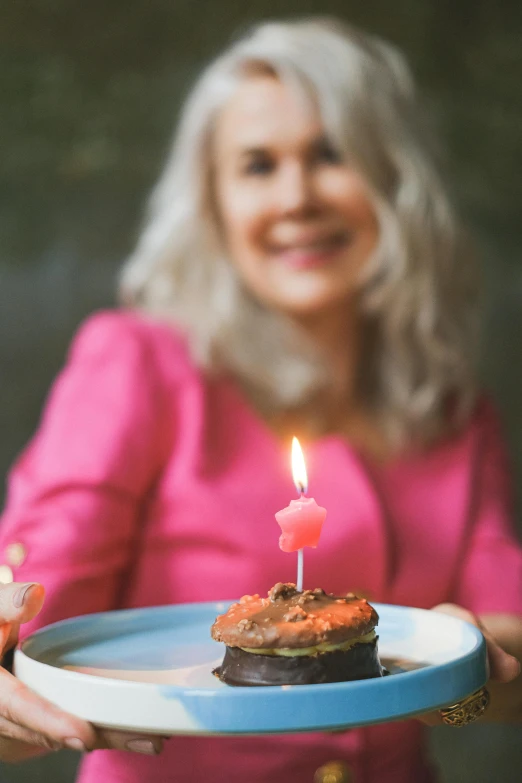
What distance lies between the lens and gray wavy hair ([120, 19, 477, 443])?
1055mm

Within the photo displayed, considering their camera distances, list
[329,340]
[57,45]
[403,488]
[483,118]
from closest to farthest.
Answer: [403,488], [329,340], [57,45], [483,118]

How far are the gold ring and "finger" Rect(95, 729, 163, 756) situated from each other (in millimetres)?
187

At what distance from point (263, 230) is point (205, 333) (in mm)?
146

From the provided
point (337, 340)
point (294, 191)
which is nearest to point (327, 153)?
point (294, 191)

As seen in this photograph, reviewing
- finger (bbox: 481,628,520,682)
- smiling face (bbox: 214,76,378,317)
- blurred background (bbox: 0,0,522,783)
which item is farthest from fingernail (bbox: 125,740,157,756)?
blurred background (bbox: 0,0,522,783)

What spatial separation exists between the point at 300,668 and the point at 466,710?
127mm

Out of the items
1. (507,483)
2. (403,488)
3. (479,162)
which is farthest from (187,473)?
(479,162)

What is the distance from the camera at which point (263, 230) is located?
1062 mm

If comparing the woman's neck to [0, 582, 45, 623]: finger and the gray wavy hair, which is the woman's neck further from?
[0, 582, 45, 623]: finger

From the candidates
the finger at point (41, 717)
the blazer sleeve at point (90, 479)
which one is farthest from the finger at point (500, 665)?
the blazer sleeve at point (90, 479)

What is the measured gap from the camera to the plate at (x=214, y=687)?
435 mm

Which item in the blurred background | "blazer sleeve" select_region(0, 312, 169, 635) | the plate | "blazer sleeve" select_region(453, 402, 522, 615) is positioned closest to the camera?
the plate

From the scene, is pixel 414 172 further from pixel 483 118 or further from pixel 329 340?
→ pixel 483 118

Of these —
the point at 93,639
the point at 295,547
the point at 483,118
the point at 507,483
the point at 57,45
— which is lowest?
the point at 507,483
